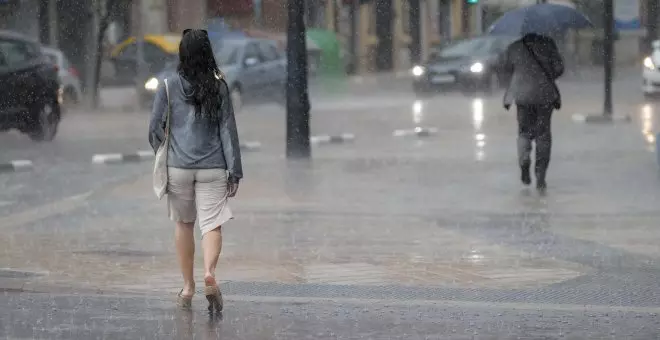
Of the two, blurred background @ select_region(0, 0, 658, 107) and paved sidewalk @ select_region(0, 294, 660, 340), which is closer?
paved sidewalk @ select_region(0, 294, 660, 340)

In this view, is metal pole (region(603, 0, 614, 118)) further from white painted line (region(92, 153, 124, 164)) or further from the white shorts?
the white shorts

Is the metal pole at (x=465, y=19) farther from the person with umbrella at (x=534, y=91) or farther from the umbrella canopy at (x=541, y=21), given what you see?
the person with umbrella at (x=534, y=91)

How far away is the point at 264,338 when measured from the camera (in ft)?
26.2

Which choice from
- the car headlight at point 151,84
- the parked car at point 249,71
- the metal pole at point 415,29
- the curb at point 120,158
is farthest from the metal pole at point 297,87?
the metal pole at point 415,29

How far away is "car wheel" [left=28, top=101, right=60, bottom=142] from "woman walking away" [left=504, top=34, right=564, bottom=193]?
9.88 m

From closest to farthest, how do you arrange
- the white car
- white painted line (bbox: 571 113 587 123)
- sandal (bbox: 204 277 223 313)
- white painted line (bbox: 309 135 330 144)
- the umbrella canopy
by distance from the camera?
sandal (bbox: 204 277 223 313) < the umbrella canopy < white painted line (bbox: 309 135 330 144) < white painted line (bbox: 571 113 587 123) < the white car

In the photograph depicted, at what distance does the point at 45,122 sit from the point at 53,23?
21.0 metres

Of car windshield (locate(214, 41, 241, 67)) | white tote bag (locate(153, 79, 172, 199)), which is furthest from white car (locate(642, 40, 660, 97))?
white tote bag (locate(153, 79, 172, 199))

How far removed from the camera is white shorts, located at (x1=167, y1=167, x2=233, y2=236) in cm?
885

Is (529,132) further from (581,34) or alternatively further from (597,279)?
(581,34)

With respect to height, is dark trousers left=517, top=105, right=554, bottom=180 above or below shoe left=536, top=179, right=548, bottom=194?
above

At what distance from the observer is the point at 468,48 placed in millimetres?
40062

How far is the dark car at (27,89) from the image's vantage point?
23359 mm

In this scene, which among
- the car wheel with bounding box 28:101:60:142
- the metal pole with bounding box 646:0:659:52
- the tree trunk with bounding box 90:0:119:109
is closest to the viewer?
the car wheel with bounding box 28:101:60:142
